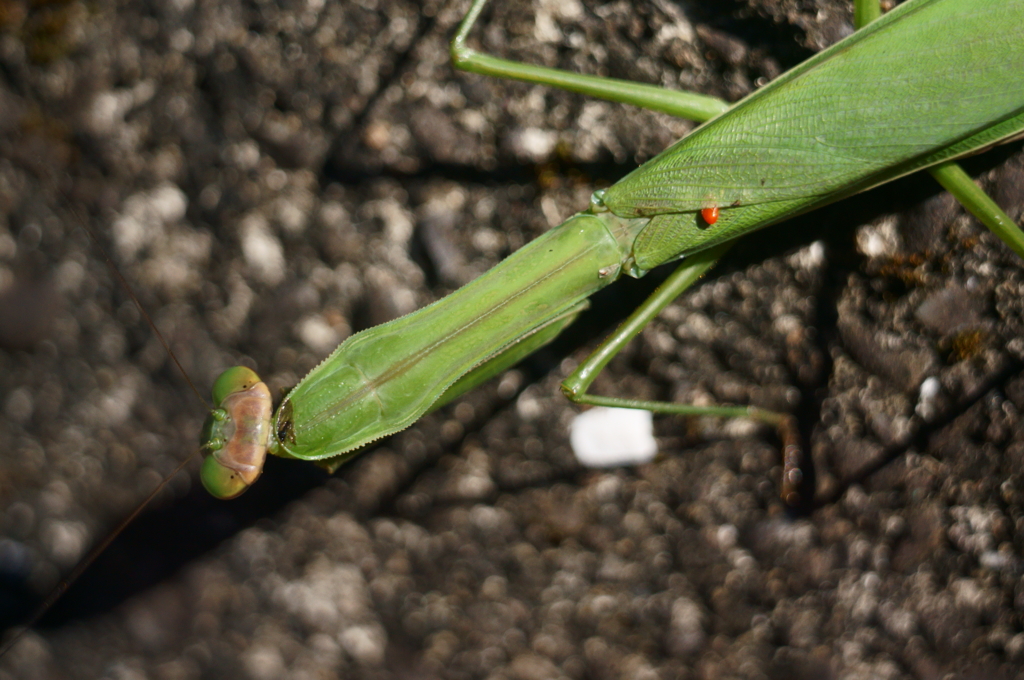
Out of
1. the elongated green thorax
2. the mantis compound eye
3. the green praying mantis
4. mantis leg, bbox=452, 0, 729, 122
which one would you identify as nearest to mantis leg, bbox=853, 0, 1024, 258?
the green praying mantis

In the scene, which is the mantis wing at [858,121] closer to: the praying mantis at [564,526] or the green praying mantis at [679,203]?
the green praying mantis at [679,203]

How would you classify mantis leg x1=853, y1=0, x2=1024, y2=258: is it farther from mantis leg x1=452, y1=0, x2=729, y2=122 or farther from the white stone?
the white stone

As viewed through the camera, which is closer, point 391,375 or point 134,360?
point 391,375

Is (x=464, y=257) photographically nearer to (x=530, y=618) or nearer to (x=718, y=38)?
(x=718, y=38)

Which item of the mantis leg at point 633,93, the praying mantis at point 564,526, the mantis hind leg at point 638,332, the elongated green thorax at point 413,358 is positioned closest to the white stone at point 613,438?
the praying mantis at point 564,526

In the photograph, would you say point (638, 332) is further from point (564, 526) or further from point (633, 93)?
point (564, 526)

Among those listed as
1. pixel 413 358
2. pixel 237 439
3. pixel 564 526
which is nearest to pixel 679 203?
pixel 413 358

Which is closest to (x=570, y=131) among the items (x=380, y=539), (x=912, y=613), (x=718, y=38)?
(x=718, y=38)
